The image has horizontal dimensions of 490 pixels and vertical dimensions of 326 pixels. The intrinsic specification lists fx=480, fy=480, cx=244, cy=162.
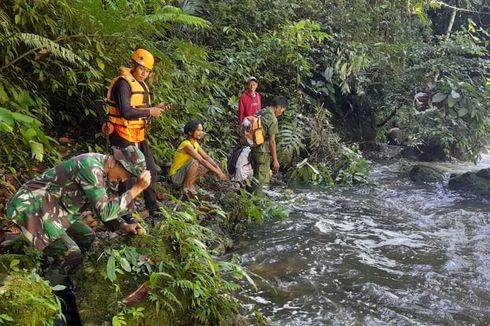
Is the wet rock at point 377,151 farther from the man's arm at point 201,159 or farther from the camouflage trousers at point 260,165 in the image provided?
the man's arm at point 201,159

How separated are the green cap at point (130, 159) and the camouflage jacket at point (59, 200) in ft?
0.40

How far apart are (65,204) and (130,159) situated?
1.94 ft

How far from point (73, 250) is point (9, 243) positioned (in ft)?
1.70

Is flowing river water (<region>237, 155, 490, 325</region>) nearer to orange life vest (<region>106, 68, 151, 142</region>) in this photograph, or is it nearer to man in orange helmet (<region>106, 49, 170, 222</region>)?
man in orange helmet (<region>106, 49, 170, 222</region>)

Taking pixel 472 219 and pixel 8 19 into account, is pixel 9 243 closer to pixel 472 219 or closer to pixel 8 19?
pixel 8 19

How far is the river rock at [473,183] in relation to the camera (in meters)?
9.53

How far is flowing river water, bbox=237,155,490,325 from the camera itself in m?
4.46

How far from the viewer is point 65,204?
3516 mm

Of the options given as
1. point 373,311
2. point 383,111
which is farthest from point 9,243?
point 383,111

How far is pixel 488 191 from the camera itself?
9.42m

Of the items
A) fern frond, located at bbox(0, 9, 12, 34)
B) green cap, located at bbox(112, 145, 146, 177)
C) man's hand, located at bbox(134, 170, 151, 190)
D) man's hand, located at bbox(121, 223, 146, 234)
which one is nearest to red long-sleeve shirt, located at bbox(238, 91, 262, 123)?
fern frond, located at bbox(0, 9, 12, 34)

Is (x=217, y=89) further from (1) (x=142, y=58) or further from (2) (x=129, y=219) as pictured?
(2) (x=129, y=219)

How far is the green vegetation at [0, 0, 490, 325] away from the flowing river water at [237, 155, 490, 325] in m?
0.59

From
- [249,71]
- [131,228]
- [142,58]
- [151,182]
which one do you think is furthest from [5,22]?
[249,71]
